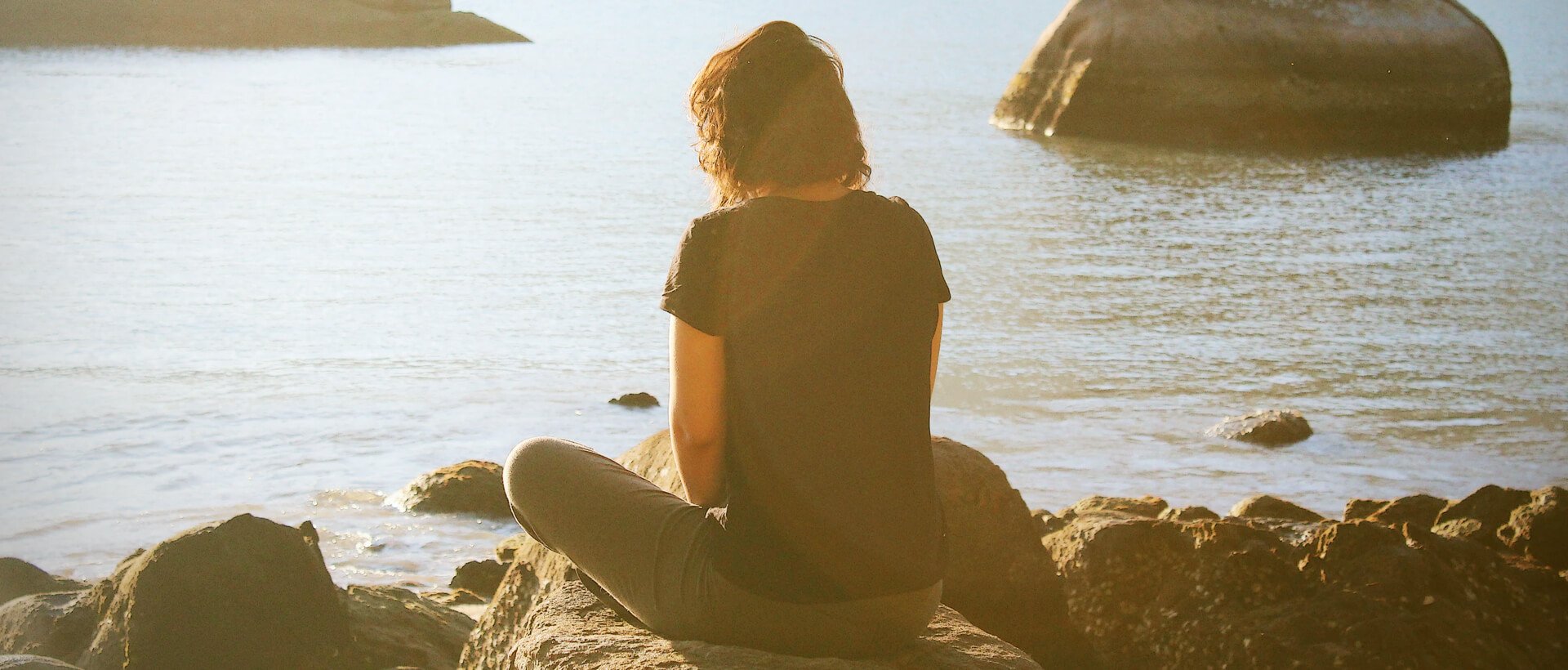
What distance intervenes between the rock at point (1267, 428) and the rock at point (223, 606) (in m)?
5.65

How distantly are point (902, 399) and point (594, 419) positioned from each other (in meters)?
6.25

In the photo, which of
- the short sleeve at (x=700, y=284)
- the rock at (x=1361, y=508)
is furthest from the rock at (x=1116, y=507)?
the short sleeve at (x=700, y=284)

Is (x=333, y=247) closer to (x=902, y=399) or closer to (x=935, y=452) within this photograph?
(x=935, y=452)

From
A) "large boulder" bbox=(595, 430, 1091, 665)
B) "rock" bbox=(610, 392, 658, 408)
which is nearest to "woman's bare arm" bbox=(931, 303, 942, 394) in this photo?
"large boulder" bbox=(595, 430, 1091, 665)

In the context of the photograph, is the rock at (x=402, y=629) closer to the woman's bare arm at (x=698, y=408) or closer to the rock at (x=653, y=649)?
the rock at (x=653, y=649)

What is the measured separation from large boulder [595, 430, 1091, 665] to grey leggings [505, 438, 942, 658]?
1.26m

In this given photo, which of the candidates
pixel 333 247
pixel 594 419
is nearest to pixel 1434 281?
pixel 594 419

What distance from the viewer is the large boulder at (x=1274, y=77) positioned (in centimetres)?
2653

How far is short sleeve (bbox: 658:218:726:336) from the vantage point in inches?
104

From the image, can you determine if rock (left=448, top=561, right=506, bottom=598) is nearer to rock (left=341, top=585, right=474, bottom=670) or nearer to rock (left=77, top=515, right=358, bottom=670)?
rock (left=341, top=585, right=474, bottom=670)

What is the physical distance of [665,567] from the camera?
282 cm

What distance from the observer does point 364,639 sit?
4477 millimetres

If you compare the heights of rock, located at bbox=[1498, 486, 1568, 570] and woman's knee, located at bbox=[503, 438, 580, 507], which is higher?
woman's knee, located at bbox=[503, 438, 580, 507]

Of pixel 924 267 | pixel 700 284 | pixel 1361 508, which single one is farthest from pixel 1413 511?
pixel 700 284
